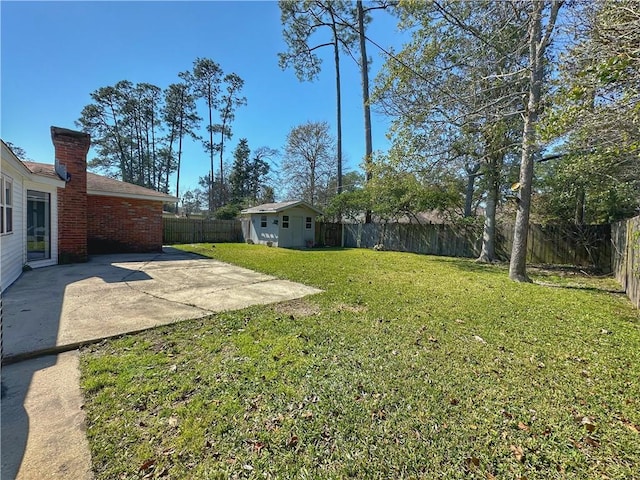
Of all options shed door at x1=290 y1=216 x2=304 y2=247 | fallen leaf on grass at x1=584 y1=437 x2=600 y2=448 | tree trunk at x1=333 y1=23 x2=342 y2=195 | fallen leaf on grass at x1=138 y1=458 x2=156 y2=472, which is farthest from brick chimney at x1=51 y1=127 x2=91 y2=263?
tree trunk at x1=333 y1=23 x2=342 y2=195

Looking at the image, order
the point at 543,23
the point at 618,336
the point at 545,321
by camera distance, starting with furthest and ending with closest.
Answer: the point at 543,23 < the point at 545,321 < the point at 618,336

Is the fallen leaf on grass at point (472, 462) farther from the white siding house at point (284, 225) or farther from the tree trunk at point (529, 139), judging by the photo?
the white siding house at point (284, 225)

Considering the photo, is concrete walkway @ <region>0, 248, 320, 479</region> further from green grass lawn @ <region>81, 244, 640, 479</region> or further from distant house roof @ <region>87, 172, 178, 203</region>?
distant house roof @ <region>87, 172, 178, 203</region>

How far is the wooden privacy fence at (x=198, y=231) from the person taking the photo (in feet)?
54.7

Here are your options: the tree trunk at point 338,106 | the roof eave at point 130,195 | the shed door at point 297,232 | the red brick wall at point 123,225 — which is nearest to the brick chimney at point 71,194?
the roof eave at point 130,195

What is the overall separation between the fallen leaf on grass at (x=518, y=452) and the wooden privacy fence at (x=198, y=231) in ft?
56.3

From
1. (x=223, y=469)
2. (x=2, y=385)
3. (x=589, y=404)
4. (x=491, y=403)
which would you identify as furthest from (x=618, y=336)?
(x=2, y=385)

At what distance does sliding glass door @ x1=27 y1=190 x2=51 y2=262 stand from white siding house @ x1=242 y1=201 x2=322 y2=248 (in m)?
9.41

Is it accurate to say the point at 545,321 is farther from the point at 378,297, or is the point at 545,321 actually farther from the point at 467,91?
the point at 467,91

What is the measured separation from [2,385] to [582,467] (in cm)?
437

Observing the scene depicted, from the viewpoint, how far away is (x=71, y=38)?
8.07 metres

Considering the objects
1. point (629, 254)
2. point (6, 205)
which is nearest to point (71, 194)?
point (6, 205)

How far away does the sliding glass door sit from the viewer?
7.52 m

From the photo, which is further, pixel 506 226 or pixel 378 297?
pixel 506 226
